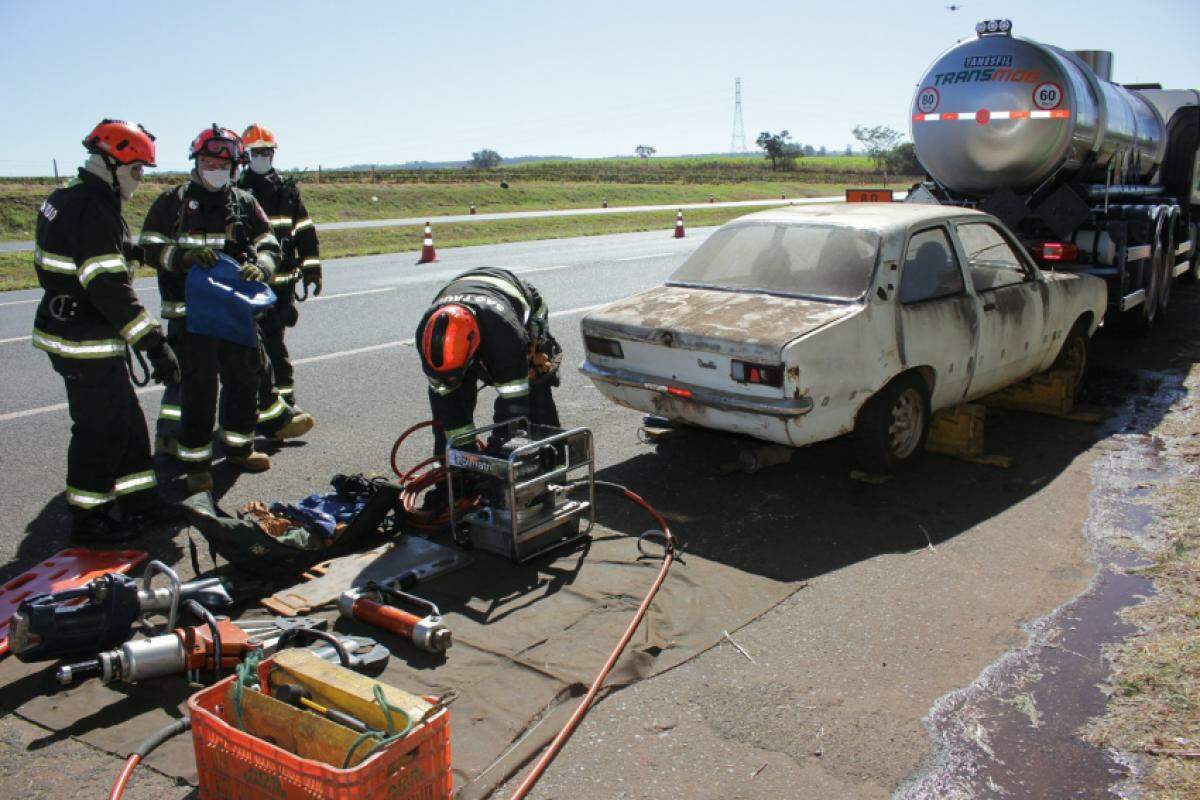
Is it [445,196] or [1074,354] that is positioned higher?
[445,196]

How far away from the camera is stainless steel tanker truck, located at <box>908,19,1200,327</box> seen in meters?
9.90

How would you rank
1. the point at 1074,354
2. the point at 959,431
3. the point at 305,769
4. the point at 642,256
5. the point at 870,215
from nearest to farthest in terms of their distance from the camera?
the point at 305,769, the point at 870,215, the point at 959,431, the point at 1074,354, the point at 642,256

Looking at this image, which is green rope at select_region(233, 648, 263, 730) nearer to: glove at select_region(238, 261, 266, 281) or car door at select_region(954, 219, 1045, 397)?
glove at select_region(238, 261, 266, 281)

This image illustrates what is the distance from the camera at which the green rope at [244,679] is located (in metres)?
3.12

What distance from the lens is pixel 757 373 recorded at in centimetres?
552

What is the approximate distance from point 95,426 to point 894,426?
4520 millimetres

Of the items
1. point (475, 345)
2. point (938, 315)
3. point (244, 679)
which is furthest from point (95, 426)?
point (938, 315)

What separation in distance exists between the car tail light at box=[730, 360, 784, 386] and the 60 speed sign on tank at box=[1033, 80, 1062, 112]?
6085 millimetres

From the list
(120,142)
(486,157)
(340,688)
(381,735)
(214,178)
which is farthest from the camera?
(486,157)

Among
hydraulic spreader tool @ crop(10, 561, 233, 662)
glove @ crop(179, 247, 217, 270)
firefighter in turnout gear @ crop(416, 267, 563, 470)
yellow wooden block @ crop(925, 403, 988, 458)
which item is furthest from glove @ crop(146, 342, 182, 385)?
yellow wooden block @ crop(925, 403, 988, 458)

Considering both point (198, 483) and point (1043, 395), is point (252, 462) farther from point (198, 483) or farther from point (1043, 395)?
point (1043, 395)

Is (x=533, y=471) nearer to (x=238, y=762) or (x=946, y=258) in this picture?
(x=238, y=762)

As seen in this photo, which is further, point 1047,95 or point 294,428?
point 1047,95

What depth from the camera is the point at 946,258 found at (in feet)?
21.4
